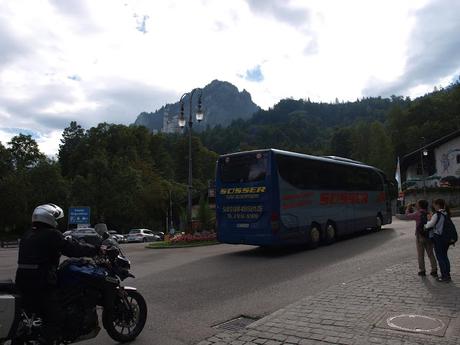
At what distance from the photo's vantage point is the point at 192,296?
363 inches

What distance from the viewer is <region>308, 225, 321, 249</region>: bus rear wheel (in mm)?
16953

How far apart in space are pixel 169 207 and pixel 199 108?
1961 inches

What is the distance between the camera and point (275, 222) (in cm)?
1523

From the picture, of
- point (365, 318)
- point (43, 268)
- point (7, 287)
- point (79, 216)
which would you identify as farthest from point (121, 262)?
point (79, 216)

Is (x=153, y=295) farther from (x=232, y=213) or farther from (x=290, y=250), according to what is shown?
(x=290, y=250)

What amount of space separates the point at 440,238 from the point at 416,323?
354cm

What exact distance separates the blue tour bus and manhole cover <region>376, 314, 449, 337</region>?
864 centimetres

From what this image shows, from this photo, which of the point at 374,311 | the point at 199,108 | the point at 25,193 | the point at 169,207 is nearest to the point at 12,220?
the point at 25,193

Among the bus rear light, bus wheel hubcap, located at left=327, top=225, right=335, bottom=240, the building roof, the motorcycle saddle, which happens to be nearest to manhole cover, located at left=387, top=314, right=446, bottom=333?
the motorcycle saddle

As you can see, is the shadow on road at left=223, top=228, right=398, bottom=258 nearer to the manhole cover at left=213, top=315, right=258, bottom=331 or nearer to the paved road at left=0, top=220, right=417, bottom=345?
the paved road at left=0, top=220, right=417, bottom=345

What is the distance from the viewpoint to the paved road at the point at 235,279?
7.30m

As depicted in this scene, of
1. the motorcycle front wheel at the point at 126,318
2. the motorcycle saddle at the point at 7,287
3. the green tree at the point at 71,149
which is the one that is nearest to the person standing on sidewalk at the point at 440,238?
the motorcycle front wheel at the point at 126,318

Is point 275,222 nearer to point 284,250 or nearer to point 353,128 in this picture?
point 284,250

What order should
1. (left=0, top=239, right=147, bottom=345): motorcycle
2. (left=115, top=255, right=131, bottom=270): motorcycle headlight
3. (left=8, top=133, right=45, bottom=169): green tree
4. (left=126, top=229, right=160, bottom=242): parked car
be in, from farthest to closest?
1. (left=8, top=133, right=45, bottom=169): green tree
2. (left=126, top=229, right=160, bottom=242): parked car
3. (left=115, top=255, right=131, bottom=270): motorcycle headlight
4. (left=0, top=239, right=147, bottom=345): motorcycle
